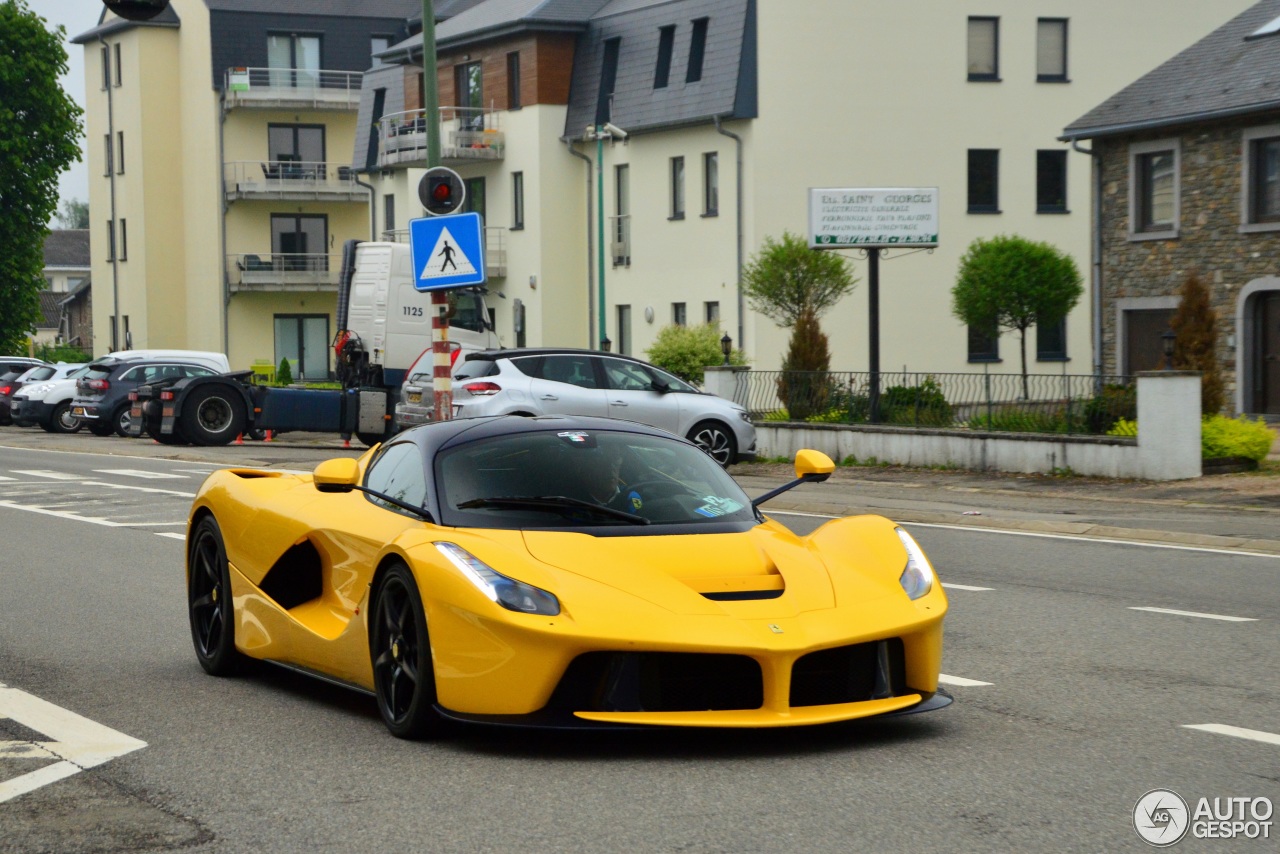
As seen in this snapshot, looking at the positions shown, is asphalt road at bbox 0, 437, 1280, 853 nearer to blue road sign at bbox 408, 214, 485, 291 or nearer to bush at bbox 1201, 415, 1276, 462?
blue road sign at bbox 408, 214, 485, 291

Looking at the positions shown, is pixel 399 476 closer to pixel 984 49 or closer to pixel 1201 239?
pixel 1201 239

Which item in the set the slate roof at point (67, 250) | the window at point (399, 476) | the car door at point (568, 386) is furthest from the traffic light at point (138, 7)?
the slate roof at point (67, 250)

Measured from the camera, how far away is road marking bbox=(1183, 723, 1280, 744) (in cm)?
664

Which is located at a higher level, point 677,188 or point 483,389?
point 677,188

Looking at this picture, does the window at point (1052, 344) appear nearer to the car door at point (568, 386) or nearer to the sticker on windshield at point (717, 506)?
the car door at point (568, 386)

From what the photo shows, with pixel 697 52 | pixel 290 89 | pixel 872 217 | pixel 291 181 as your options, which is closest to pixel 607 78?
pixel 697 52

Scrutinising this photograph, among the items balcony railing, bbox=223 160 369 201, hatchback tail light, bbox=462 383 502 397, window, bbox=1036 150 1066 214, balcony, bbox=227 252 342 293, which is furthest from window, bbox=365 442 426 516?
balcony railing, bbox=223 160 369 201

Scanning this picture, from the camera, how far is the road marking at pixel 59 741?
6.20 metres

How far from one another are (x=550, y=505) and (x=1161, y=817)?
9.08 feet

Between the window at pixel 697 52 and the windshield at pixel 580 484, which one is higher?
the window at pixel 697 52

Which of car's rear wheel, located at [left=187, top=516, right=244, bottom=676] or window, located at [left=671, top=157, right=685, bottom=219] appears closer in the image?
car's rear wheel, located at [left=187, top=516, right=244, bottom=676]

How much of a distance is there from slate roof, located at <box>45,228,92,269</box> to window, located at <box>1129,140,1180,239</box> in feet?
404

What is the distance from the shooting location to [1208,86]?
106 ft

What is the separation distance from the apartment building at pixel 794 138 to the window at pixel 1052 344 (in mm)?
52
